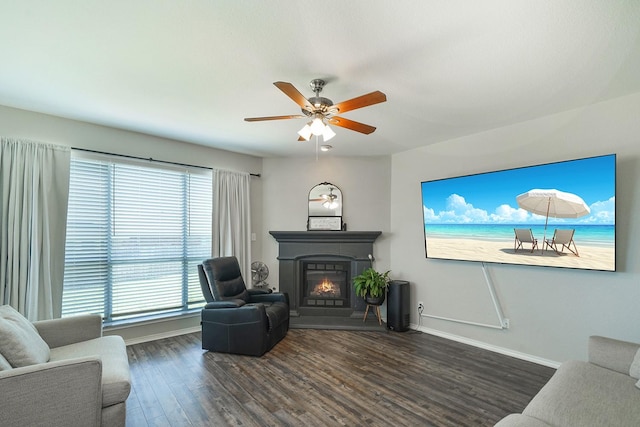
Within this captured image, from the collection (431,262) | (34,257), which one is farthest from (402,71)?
(34,257)

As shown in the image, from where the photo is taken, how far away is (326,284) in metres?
5.04

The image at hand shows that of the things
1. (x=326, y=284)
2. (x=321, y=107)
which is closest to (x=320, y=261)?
(x=326, y=284)

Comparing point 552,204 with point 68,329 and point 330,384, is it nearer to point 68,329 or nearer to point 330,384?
point 330,384

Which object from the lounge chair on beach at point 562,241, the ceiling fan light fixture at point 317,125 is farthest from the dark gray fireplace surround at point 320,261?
the ceiling fan light fixture at point 317,125

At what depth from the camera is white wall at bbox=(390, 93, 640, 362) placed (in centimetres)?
281

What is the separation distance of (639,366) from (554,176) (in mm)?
1784

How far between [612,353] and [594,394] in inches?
23.3

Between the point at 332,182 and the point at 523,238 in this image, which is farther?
the point at 332,182

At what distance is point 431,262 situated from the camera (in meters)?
→ 4.36

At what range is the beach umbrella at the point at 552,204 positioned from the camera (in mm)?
2929

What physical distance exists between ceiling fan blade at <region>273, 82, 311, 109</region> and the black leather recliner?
92.3 inches

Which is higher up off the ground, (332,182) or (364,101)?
(364,101)

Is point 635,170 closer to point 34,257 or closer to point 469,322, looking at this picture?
point 469,322

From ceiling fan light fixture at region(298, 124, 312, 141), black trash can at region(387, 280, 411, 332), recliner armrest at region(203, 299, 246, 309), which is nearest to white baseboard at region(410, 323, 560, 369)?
black trash can at region(387, 280, 411, 332)
